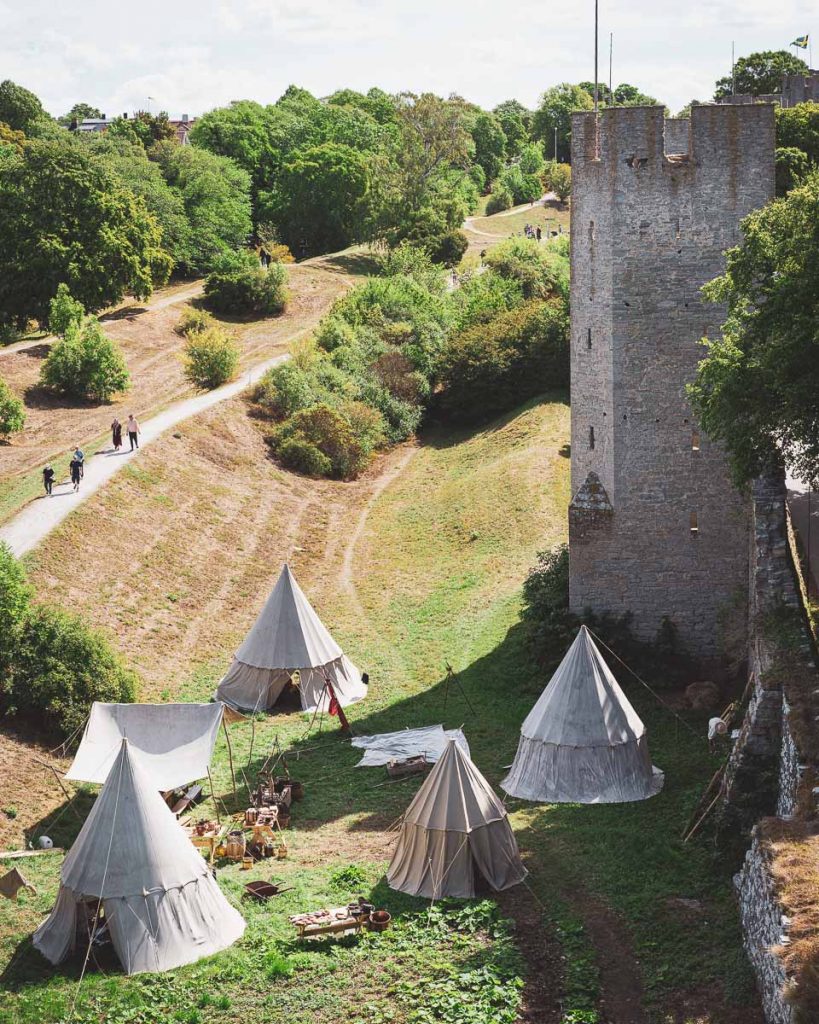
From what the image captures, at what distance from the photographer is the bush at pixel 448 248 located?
72000 mm

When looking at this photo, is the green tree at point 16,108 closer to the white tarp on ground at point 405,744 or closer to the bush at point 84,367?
the bush at point 84,367

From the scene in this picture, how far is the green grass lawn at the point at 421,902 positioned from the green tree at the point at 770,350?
5950 mm

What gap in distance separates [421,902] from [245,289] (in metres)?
46.8

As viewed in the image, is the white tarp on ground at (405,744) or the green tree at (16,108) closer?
the white tarp on ground at (405,744)

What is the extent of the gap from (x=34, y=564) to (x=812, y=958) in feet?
75.2

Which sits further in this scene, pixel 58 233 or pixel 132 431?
pixel 58 233

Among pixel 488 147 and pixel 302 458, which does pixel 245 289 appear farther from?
pixel 488 147

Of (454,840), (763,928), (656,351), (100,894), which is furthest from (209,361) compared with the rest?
(763,928)

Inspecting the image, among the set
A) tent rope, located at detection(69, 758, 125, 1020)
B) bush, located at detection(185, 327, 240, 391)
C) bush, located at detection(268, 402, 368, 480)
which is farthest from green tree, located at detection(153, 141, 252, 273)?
tent rope, located at detection(69, 758, 125, 1020)

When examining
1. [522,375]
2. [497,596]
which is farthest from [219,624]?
[522,375]

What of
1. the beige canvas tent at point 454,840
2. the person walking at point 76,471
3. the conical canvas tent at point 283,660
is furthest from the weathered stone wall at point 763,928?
the person walking at point 76,471

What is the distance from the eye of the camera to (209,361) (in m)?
51.5

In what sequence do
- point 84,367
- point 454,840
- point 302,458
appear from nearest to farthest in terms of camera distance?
point 454,840
point 302,458
point 84,367

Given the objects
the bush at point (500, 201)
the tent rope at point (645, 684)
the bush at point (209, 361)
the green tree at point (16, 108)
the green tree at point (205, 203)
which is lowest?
the tent rope at point (645, 684)
